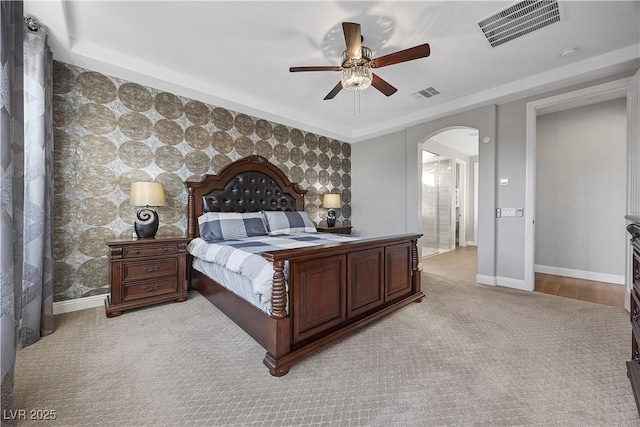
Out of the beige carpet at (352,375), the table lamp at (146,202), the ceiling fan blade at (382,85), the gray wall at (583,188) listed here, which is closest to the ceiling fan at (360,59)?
the ceiling fan blade at (382,85)

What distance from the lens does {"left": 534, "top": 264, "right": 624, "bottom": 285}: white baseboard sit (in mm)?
3713

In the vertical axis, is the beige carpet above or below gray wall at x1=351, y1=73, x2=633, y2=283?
below

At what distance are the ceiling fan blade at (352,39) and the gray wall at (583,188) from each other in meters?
4.07

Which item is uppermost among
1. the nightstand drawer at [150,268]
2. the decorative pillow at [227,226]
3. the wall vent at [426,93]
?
the wall vent at [426,93]

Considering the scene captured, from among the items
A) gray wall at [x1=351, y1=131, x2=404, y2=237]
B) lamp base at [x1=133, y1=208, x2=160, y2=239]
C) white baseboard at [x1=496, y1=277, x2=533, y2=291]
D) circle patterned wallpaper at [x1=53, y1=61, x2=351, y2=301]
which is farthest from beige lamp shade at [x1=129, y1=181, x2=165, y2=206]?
white baseboard at [x1=496, y1=277, x2=533, y2=291]

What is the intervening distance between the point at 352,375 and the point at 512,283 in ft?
10.0

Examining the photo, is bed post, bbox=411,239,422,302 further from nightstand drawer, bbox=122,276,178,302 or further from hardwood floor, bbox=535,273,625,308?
nightstand drawer, bbox=122,276,178,302

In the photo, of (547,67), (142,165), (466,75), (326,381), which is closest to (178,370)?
(326,381)

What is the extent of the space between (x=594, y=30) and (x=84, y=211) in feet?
17.6

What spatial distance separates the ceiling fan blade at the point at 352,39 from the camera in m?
1.96

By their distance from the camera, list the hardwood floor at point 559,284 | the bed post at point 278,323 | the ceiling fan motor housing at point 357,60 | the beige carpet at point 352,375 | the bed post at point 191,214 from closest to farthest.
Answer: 1. the beige carpet at point 352,375
2. the bed post at point 278,323
3. the ceiling fan motor housing at point 357,60
4. the hardwood floor at point 559,284
5. the bed post at point 191,214

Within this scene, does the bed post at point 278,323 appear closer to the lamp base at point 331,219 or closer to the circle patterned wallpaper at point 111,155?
the circle patterned wallpaper at point 111,155

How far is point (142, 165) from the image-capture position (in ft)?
10.3

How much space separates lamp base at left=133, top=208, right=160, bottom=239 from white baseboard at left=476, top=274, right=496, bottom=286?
4.39m
